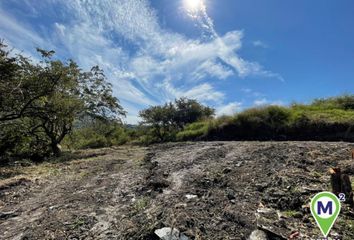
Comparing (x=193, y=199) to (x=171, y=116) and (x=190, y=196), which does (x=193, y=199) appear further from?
(x=171, y=116)

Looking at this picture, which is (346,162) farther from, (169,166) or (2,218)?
(2,218)

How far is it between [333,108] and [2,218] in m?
13.4

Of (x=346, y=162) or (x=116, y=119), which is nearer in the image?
(x=346, y=162)

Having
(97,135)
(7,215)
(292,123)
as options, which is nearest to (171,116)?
(97,135)

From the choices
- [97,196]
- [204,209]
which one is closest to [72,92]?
[97,196]

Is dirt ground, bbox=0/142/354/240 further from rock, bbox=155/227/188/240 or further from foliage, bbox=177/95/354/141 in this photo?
foliage, bbox=177/95/354/141

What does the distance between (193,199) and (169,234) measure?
1459 mm

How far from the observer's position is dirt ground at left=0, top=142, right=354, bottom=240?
418cm

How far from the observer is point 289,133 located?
43.6 feet

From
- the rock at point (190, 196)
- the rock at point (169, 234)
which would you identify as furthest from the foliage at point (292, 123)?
the rock at point (169, 234)

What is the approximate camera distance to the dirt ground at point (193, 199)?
4180 millimetres

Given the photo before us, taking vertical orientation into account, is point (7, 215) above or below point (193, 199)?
below

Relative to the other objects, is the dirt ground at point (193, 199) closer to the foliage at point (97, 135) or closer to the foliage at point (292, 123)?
the foliage at point (292, 123)

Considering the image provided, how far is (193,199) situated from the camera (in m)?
5.42
